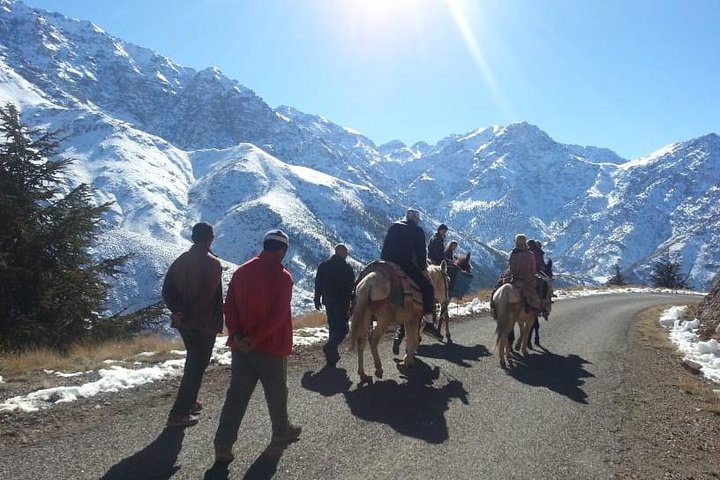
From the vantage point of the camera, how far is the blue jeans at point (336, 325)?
10820mm

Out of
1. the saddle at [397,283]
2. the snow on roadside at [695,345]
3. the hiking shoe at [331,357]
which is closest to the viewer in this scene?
the saddle at [397,283]

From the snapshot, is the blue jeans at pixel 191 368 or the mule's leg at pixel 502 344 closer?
the blue jeans at pixel 191 368

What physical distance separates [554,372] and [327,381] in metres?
5.01

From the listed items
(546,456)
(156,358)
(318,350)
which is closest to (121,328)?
(156,358)

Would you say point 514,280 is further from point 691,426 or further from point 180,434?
point 180,434

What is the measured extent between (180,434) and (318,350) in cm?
602

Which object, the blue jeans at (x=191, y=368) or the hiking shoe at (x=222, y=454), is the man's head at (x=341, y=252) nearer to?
the blue jeans at (x=191, y=368)

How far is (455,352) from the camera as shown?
41.7 feet

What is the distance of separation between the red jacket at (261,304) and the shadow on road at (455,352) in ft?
20.7

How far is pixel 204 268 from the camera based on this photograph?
6.97 metres

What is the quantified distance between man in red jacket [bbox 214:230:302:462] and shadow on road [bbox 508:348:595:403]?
5.82 m

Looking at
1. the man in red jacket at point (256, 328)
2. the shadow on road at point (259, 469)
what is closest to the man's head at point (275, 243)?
the man in red jacket at point (256, 328)

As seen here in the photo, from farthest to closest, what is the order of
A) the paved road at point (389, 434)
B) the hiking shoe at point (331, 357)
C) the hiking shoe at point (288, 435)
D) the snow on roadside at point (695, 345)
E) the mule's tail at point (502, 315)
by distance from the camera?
the snow on roadside at point (695, 345)
the mule's tail at point (502, 315)
the hiking shoe at point (331, 357)
the hiking shoe at point (288, 435)
the paved road at point (389, 434)

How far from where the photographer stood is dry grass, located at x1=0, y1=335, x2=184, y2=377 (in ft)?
31.2
